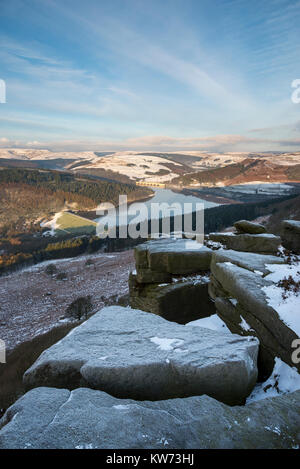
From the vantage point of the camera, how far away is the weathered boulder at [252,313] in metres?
5.09

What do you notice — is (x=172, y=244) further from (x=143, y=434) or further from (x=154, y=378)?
(x=143, y=434)

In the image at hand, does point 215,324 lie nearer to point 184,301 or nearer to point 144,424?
point 184,301

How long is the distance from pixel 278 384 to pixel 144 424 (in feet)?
10.4

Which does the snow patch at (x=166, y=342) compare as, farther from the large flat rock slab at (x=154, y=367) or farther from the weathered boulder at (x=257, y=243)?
the weathered boulder at (x=257, y=243)

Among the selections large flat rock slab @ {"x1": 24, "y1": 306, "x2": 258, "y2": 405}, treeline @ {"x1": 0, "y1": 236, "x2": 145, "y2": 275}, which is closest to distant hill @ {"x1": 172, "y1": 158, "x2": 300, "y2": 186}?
treeline @ {"x1": 0, "y1": 236, "x2": 145, "y2": 275}

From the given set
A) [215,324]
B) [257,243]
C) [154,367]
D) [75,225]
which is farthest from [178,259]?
[75,225]

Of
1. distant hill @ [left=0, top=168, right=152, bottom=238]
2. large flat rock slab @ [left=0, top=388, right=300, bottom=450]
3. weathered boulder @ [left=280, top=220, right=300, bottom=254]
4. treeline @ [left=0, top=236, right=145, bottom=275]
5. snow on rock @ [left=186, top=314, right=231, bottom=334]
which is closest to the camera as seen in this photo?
large flat rock slab @ [left=0, top=388, right=300, bottom=450]

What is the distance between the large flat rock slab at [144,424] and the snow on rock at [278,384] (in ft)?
3.58

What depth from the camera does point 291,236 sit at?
1171 centimetres

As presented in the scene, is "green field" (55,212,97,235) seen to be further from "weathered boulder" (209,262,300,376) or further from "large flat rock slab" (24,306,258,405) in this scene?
"large flat rock slab" (24,306,258,405)

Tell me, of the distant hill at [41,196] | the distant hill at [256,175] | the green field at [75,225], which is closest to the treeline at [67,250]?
the green field at [75,225]

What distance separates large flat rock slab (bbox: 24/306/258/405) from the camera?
Result: 4055mm

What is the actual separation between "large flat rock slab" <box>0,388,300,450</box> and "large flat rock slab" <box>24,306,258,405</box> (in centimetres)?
51

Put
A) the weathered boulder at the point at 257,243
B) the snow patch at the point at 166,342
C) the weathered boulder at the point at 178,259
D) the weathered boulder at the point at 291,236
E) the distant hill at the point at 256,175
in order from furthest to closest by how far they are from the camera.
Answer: the distant hill at the point at 256,175, the weathered boulder at the point at 257,243, the weathered boulder at the point at 291,236, the weathered boulder at the point at 178,259, the snow patch at the point at 166,342
